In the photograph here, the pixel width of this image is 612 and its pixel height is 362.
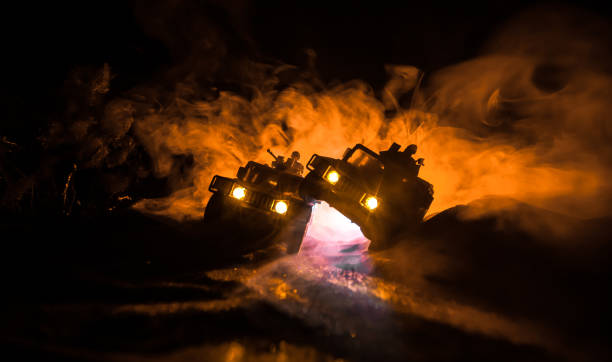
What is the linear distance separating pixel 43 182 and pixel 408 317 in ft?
40.5

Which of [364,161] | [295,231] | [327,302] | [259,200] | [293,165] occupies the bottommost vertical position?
[327,302]

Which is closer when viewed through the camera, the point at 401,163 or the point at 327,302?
the point at 327,302

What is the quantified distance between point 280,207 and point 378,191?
2949 mm

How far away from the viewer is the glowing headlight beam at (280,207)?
7.47 m

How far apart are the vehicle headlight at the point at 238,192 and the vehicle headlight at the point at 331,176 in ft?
8.39

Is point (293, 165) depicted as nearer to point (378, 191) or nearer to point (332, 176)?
point (332, 176)

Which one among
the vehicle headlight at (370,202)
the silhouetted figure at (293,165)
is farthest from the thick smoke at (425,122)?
the vehicle headlight at (370,202)

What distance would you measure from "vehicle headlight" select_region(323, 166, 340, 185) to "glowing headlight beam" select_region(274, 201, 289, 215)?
165 centimetres

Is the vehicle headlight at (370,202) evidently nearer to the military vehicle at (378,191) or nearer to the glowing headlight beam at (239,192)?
the military vehicle at (378,191)

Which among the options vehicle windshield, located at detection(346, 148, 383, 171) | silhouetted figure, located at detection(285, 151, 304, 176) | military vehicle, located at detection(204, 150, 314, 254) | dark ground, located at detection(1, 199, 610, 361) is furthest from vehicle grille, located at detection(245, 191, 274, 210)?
vehicle windshield, located at detection(346, 148, 383, 171)

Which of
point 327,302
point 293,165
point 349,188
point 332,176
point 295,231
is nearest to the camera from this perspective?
point 327,302

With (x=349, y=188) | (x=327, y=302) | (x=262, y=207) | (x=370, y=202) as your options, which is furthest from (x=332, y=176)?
(x=327, y=302)

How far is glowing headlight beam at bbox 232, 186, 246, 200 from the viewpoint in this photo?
7.45 metres

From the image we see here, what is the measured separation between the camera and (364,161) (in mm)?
6766
